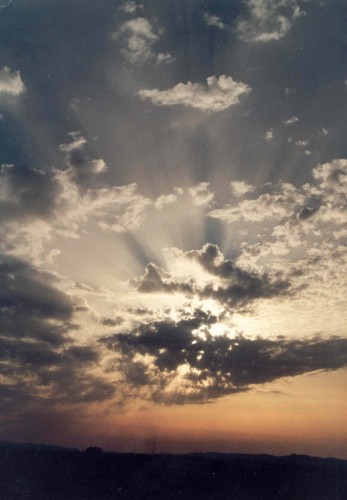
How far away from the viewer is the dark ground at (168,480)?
5694 inches

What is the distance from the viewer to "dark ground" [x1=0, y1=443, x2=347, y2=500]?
145 meters

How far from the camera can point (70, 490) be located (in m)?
152

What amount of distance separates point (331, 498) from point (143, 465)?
98.7 metres

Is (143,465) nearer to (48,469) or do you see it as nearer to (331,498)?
(48,469)

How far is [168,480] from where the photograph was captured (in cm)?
16462

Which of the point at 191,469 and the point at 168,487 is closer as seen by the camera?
the point at 168,487

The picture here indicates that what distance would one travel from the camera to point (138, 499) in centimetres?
14775

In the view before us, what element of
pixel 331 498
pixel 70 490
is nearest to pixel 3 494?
pixel 70 490

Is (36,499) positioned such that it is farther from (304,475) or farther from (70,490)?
(304,475)

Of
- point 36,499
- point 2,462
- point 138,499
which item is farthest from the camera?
point 2,462

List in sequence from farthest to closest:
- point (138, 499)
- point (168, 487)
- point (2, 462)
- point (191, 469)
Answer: point (2, 462)
point (191, 469)
point (168, 487)
point (138, 499)

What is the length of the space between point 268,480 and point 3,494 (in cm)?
10928

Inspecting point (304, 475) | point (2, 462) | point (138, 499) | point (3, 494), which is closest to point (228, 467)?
point (304, 475)

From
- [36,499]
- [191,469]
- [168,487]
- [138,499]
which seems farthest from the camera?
[191,469]
